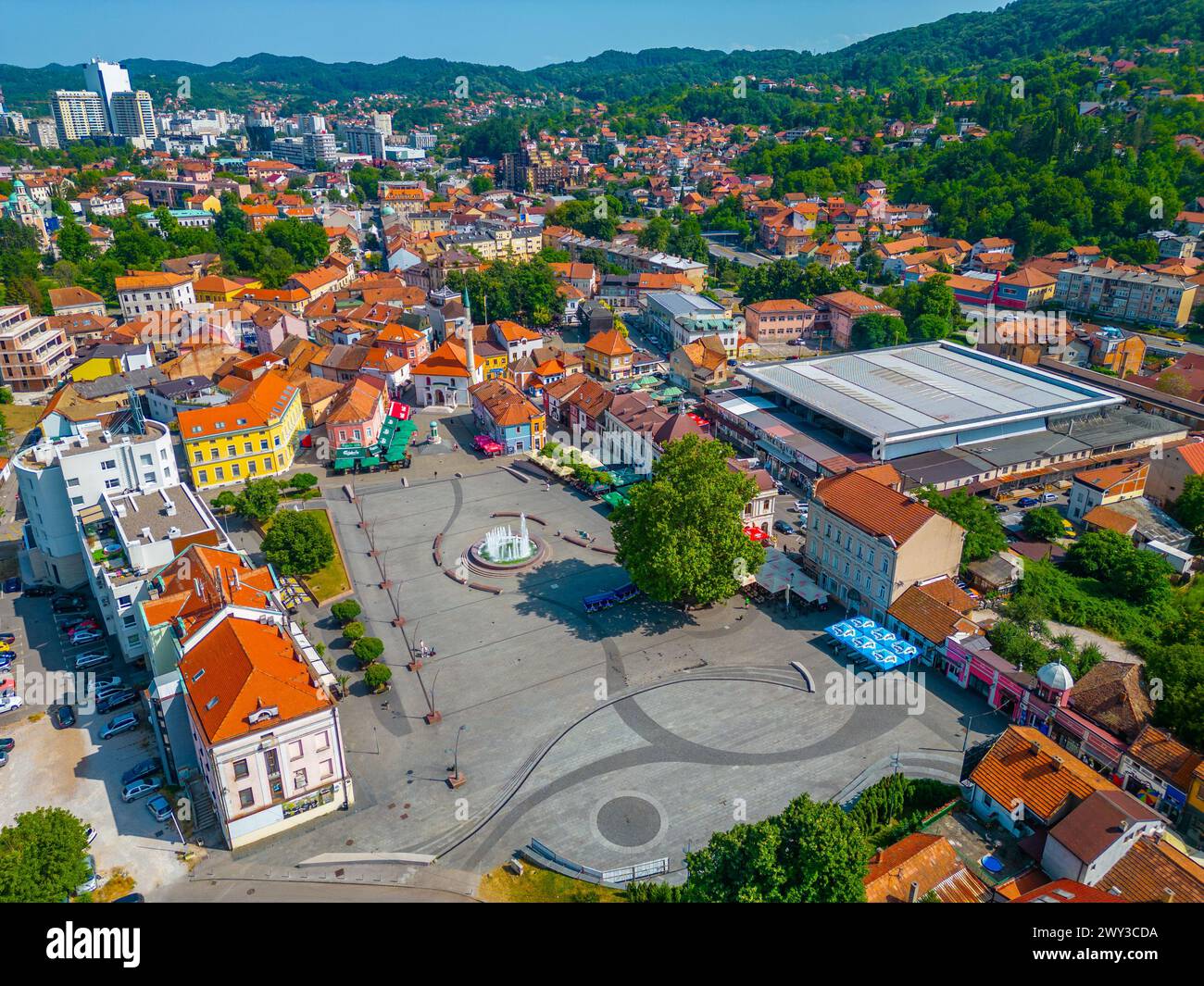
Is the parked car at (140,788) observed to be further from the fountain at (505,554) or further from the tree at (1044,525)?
the tree at (1044,525)

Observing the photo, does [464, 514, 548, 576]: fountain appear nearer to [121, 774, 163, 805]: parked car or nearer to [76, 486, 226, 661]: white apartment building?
[76, 486, 226, 661]: white apartment building

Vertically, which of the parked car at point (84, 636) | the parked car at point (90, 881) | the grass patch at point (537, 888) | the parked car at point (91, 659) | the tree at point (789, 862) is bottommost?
the grass patch at point (537, 888)

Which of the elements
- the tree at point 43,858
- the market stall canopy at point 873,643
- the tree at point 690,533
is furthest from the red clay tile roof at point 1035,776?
the tree at point 43,858

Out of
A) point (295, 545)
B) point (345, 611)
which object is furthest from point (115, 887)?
point (295, 545)

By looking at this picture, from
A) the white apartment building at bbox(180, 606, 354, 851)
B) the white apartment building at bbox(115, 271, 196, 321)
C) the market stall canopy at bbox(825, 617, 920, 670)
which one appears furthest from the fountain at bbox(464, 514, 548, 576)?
the white apartment building at bbox(115, 271, 196, 321)

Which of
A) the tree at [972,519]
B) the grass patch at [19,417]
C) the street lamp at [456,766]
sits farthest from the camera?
the grass patch at [19,417]
